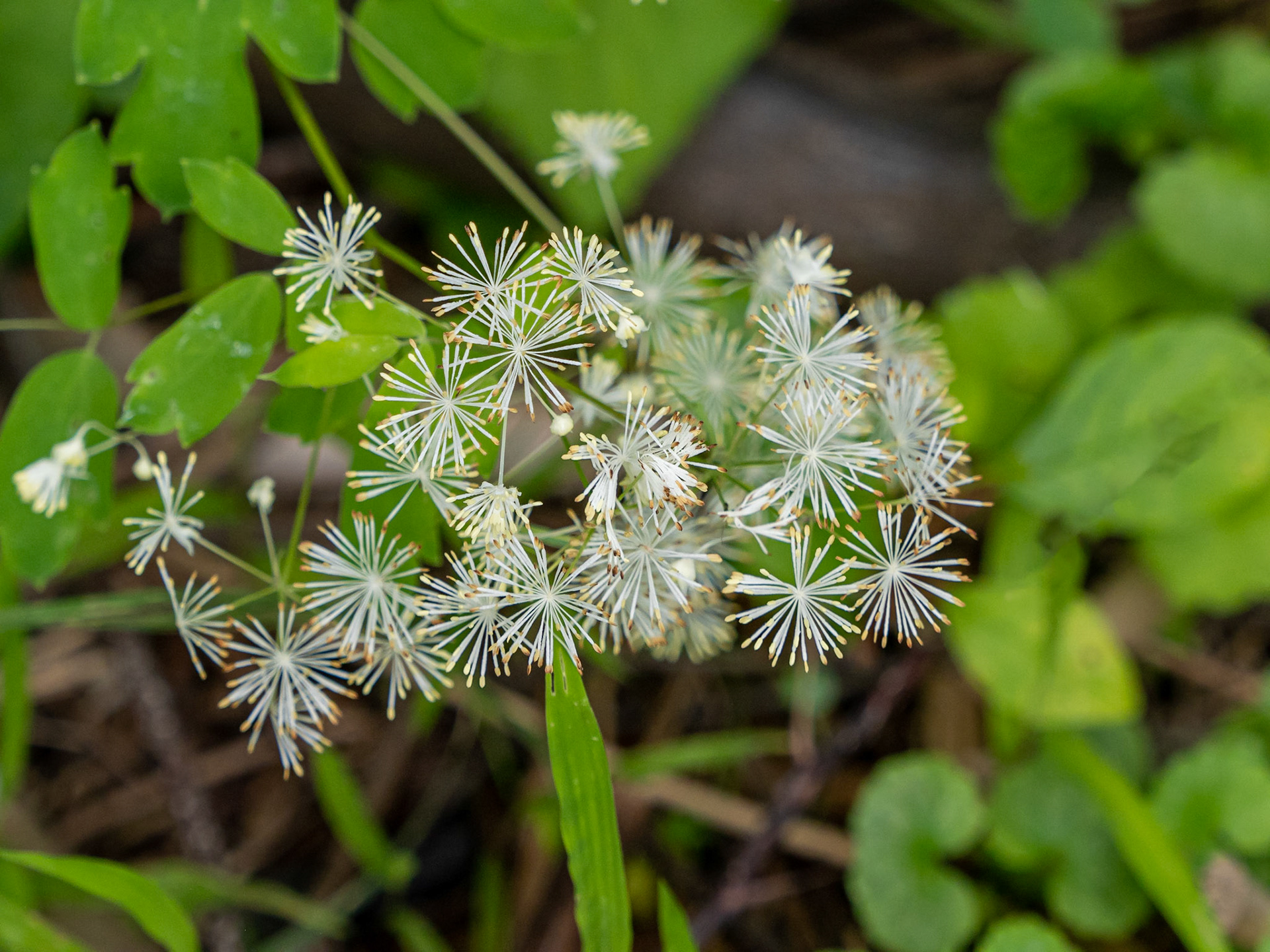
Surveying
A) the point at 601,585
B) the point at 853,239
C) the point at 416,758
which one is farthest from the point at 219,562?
the point at 853,239

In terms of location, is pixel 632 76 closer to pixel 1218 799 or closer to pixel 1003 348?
pixel 1003 348

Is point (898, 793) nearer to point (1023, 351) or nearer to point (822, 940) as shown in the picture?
point (822, 940)

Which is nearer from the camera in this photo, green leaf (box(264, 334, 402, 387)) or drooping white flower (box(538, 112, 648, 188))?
green leaf (box(264, 334, 402, 387))

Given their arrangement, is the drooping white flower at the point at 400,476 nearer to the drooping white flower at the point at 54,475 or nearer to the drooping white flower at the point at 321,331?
the drooping white flower at the point at 321,331

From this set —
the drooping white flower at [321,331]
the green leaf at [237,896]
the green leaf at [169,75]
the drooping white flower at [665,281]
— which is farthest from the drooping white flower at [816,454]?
the green leaf at [237,896]

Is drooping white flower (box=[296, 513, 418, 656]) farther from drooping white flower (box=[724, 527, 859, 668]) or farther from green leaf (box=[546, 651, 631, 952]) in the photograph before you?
drooping white flower (box=[724, 527, 859, 668])

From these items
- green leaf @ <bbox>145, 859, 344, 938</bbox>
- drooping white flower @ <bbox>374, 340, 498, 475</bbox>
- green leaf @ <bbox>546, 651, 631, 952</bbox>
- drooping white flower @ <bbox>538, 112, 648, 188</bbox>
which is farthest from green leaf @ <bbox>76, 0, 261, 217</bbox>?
green leaf @ <bbox>145, 859, 344, 938</bbox>
